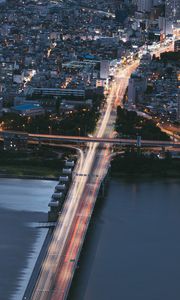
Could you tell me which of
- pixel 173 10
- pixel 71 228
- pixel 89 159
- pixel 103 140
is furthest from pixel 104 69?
pixel 71 228

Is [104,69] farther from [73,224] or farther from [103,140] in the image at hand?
[73,224]

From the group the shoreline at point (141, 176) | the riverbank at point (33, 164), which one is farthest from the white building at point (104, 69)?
the shoreline at point (141, 176)

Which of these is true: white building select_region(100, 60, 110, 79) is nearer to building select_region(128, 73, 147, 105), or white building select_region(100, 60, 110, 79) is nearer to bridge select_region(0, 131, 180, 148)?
building select_region(128, 73, 147, 105)

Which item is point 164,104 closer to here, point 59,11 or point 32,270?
point 32,270

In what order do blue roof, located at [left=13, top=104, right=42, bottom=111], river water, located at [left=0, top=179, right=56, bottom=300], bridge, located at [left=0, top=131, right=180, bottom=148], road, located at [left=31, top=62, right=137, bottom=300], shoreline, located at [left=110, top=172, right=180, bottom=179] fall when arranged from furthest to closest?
blue roof, located at [left=13, top=104, right=42, bottom=111] → bridge, located at [left=0, top=131, right=180, bottom=148] → shoreline, located at [left=110, top=172, right=180, bottom=179] → river water, located at [left=0, top=179, right=56, bottom=300] → road, located at [left=31, top=62, right=137, bottom=300]

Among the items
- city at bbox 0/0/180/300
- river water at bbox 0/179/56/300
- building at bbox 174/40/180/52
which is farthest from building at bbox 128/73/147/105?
river water at bbox 0/179/56/300

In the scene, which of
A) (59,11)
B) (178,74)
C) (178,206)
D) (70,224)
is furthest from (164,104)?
(59,11)

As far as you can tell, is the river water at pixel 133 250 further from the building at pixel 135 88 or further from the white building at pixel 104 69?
the white building at pixel 104 69

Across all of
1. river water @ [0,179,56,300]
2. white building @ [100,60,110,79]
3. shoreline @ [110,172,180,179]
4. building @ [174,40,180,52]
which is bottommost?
building @ [174,40,180,52]
